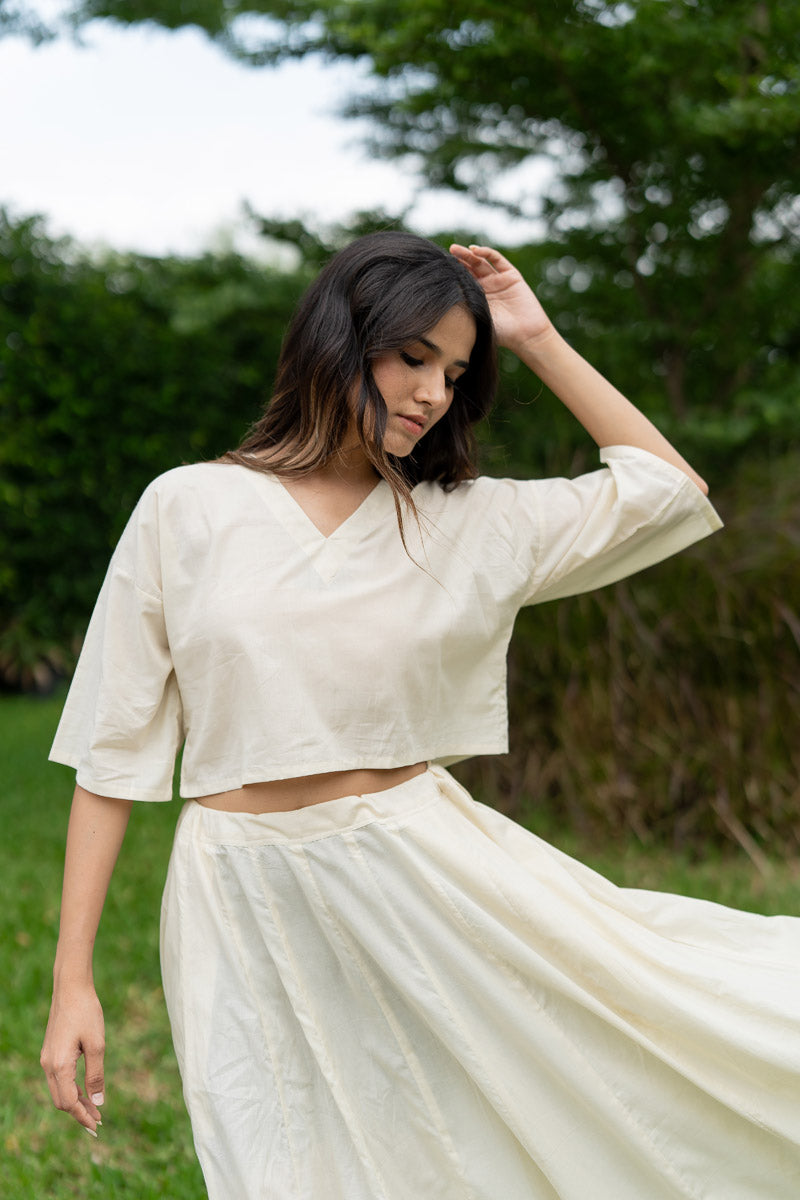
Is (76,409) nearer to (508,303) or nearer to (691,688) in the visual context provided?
(691,688)

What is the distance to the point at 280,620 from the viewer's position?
4.68ft

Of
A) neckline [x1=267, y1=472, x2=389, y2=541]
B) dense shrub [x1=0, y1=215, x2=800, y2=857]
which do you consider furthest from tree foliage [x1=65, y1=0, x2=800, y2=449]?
neckline [x1=267, y1=472, x2=389, y2=541]

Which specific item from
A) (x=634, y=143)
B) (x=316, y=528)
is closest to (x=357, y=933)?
(x=316, y=528)

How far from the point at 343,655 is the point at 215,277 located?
5.38m

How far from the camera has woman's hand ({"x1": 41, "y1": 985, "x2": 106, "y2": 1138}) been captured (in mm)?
1383

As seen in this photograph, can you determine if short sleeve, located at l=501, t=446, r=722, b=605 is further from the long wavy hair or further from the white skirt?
the white skirt

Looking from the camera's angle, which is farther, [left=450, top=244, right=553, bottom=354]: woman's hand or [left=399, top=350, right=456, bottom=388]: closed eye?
[left=450, top=244, right=553, bottom=354]: woman's hand

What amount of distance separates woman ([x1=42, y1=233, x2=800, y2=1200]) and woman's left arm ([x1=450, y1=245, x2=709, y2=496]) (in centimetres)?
25

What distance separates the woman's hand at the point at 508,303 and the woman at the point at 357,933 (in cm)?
24

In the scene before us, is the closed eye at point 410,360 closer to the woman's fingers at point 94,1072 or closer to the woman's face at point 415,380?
the woman's face at point 415,380

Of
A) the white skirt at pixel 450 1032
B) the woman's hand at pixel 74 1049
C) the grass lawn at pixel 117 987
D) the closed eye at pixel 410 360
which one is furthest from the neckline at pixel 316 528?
the grass lawn at pixel 117 987

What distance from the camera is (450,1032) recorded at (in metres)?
1.40

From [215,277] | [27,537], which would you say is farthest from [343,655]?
[27,537]

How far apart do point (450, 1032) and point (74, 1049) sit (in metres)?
0.48
